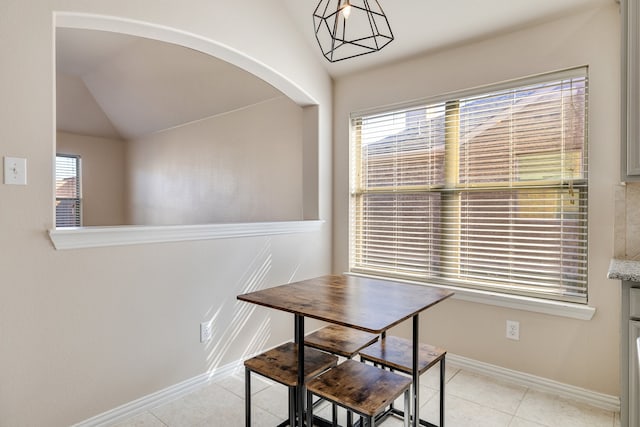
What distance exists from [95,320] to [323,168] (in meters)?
2.10

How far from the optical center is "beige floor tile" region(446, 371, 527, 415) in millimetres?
2265

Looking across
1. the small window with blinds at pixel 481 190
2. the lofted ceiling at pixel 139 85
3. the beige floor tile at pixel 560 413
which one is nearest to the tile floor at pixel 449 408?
the beige floor tile at pixel 560 413

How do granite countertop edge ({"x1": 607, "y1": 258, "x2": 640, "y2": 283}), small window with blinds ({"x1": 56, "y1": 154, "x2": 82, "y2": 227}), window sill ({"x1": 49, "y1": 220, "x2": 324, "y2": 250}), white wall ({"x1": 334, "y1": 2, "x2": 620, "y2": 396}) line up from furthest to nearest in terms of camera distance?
small window with blinds ({"x1": 56, "y1": 154, "x2": 82, "y2": 227}), white wall ({"x1": 334, "y1": 2, "x2": 620, "y2": 396}), window sill ({"x1": 49, "y1": 220, "x2": 324, "y2": 250}), granite countertop edge ({"x1": 607, "y1": 258, "x2": 640, "y2": 283})

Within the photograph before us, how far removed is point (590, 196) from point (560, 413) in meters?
1.29

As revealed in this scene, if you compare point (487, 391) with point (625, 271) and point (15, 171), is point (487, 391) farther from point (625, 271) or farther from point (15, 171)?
point (15, 171)

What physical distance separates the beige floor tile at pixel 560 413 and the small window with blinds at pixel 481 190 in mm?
627

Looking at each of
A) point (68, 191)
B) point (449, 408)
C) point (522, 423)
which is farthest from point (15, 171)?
point (68, 191)

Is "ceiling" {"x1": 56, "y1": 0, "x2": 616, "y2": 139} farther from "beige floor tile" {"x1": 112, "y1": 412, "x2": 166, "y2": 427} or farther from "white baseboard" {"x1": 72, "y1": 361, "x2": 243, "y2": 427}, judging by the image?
"beige floor tile" {"x1": 112, "y1": 412, "x2": 166, "y2": 427}

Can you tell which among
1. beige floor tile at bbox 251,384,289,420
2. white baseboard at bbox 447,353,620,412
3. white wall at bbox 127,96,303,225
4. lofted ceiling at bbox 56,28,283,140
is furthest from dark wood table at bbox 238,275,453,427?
lofted ceiling at bbox 56,28,283,140

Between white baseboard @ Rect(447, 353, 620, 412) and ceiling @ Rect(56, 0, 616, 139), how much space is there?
2.30 meters

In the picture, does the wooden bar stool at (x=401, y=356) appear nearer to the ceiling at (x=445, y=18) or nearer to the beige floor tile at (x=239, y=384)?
the beige floor tile at (x=239, y=384)

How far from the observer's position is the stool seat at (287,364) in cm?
167

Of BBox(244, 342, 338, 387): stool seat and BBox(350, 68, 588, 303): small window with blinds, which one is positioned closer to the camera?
BBox(244, 342, 338, 387): stool seat

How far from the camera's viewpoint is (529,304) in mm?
2426
